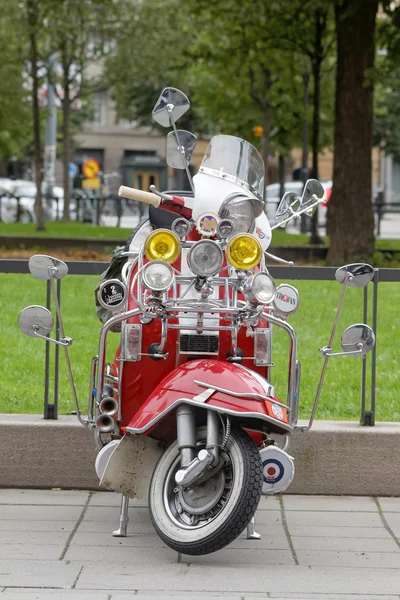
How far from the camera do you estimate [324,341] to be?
778 cm

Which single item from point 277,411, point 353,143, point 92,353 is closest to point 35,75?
point 353,143

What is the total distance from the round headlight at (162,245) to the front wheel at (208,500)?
682 millimetres

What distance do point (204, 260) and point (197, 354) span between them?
1.56ft

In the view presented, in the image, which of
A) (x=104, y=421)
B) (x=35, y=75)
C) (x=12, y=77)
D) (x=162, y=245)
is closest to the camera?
(x=162, y=245)

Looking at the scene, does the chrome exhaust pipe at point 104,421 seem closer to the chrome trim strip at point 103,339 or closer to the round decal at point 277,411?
the chrome trim strip at point 103,339

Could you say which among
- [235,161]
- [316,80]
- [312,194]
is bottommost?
[312,194]

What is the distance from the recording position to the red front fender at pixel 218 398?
14.7ft

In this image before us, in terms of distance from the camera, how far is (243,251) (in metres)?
4.62

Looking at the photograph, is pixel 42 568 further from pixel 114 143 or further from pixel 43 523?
pixel 114 143

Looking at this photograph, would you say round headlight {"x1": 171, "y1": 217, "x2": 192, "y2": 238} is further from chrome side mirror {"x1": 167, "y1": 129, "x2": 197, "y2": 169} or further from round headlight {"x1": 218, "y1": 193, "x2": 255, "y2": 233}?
chrome side mirror {"x1": 167, "y1": 129, "x2": 197, "y2": 169}

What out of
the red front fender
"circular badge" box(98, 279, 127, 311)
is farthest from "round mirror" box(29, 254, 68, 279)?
the red front fender

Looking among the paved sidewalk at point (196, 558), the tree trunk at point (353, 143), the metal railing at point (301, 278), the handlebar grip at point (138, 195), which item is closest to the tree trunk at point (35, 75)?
the tree trunk at point (353, 143)

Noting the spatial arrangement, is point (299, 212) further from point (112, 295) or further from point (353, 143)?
point (353, 143)

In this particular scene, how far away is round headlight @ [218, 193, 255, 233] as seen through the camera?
478 centimetres
